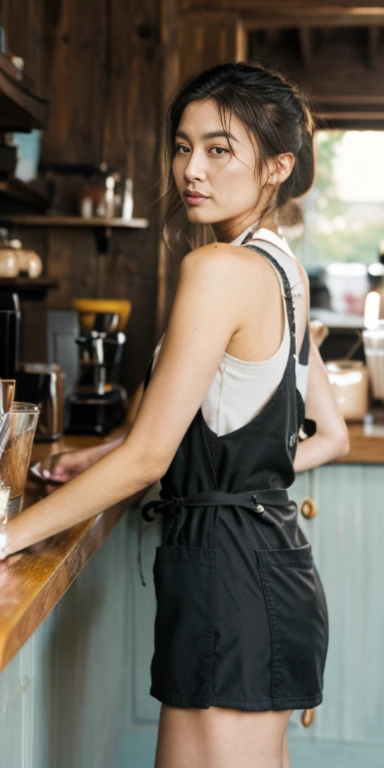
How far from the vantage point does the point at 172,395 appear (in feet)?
3.96

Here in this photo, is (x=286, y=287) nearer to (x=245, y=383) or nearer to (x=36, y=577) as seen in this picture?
(x=245, y=383)

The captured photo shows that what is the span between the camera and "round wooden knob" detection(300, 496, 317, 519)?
2.54 meters

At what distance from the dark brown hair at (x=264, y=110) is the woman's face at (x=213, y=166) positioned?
0.05ft

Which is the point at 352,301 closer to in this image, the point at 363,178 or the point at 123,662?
the point at 363,178

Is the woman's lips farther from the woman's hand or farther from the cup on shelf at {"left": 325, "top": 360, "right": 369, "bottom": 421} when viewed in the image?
the cup on shelf at {"left": 325, "top": 360, "right": 369, "bottom": 421}

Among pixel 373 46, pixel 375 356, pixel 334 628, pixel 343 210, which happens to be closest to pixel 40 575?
pixel 334 628

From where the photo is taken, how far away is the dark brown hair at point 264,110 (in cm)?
140

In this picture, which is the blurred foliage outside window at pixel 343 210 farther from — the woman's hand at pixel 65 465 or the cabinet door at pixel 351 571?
the woman's hand at pixel 65 465

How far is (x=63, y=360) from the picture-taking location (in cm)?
291

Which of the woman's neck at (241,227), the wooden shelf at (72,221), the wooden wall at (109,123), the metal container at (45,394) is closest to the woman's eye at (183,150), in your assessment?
the woman's neck at (241,227)

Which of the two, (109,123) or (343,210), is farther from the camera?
(343,210)

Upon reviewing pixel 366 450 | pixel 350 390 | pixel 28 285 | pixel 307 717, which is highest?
pixel 28 285

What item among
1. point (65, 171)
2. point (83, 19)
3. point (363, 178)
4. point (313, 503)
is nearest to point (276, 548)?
point (313, 503)

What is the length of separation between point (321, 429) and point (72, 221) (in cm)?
186
